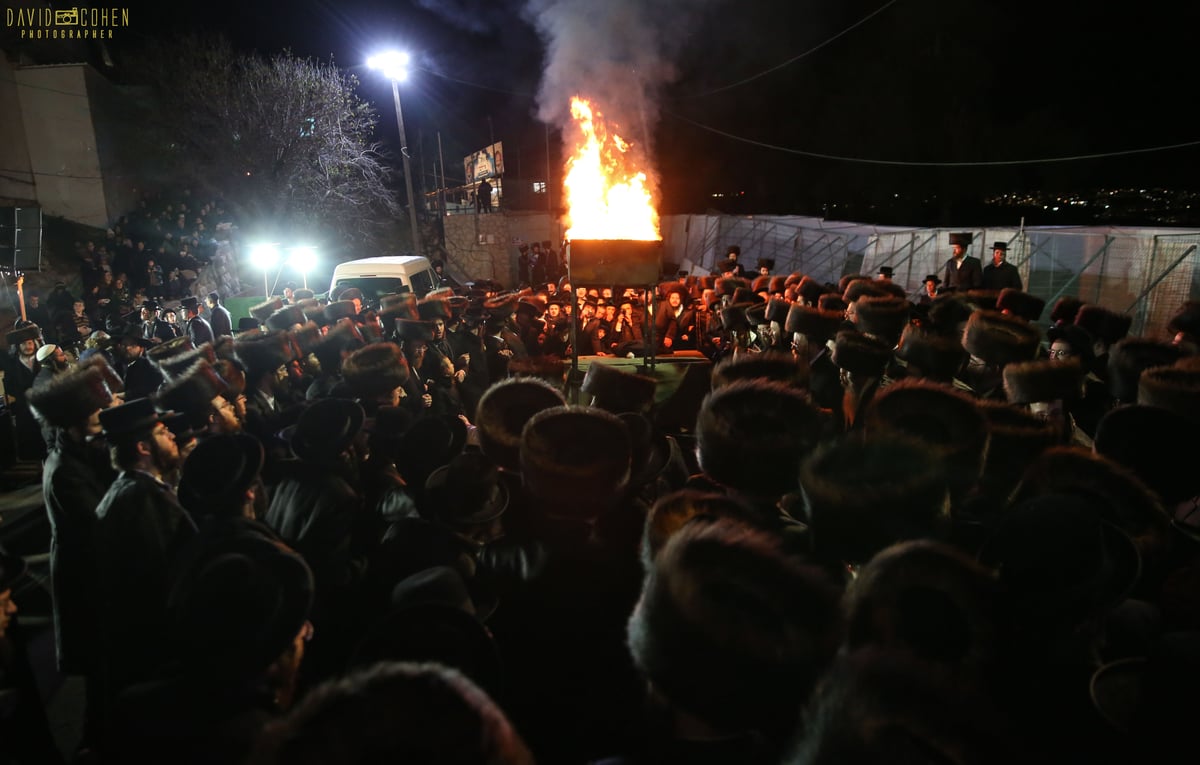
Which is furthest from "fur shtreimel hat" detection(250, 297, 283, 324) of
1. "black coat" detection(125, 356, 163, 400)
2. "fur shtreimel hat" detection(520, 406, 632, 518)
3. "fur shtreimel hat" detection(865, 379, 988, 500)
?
"fur shtreimel hat" detection(865, 379, 988, 500)

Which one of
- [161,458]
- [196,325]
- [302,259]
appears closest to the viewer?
[161,458]

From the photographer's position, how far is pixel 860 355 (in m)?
5.08

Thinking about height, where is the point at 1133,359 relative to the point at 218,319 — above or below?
above

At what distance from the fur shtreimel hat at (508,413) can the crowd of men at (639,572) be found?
2cm

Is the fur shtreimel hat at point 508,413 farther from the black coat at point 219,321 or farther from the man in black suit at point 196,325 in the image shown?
the black coat at point 219,321

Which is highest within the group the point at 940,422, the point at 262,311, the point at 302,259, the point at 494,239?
the point at 494,239

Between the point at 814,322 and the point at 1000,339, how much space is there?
1.63 meters

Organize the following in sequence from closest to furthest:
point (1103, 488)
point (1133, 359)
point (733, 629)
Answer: point (733, 629), point (1103, 488), point (1133, 359)

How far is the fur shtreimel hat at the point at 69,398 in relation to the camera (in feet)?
12.5

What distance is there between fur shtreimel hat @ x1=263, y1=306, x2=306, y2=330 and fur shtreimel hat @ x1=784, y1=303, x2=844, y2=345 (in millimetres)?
5985

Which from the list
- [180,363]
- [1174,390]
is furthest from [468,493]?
[1174,390]

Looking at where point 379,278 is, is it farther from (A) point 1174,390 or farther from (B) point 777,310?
(A) point 1174,390

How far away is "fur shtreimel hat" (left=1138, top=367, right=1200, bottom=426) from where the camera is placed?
3498 millimetres

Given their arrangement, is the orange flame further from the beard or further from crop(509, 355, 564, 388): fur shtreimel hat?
the beard
